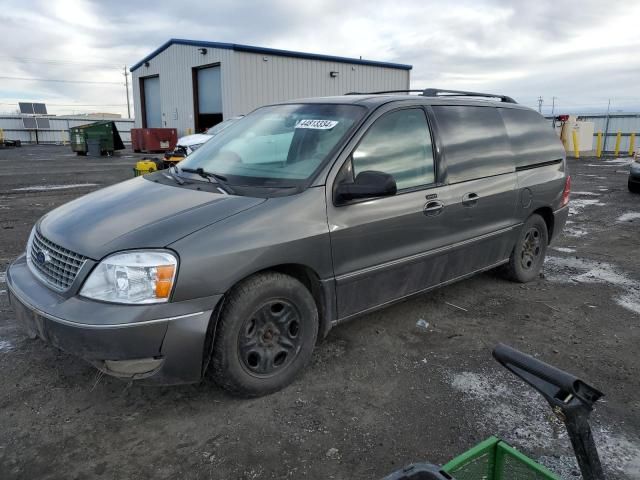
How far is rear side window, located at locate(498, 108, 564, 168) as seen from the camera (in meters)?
4.67

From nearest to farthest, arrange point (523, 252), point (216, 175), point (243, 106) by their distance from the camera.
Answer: point (216, 175)
point (523, 252)
point (243, 106)

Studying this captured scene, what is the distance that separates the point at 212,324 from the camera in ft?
8.87

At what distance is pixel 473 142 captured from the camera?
4188 mm

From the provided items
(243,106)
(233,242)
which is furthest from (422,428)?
(243,106)

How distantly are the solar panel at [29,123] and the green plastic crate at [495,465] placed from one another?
48.1m

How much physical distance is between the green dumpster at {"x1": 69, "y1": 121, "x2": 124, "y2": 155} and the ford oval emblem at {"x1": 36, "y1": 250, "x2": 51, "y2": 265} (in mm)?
24301

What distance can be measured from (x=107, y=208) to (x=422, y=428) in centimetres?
223

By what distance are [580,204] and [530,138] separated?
6207 mm

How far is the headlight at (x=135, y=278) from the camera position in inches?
98.8

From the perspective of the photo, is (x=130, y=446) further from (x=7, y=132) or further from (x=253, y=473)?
(x=7, y=132)

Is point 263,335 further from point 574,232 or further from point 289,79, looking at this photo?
point 289,79

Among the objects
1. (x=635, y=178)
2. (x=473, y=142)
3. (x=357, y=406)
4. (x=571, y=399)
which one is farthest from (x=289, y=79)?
(x=571, y=399)

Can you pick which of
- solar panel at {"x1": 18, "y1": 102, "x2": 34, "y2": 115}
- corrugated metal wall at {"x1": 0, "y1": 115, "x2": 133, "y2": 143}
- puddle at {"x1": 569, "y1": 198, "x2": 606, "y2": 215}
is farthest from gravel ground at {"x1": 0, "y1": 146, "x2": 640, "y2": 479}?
solar panel at {"x1": 18, "y1": 102, "x2": 34, "y2": 115}

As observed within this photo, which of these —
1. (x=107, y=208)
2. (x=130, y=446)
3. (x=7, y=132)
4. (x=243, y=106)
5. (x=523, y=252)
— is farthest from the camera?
(x=7, y=132)
